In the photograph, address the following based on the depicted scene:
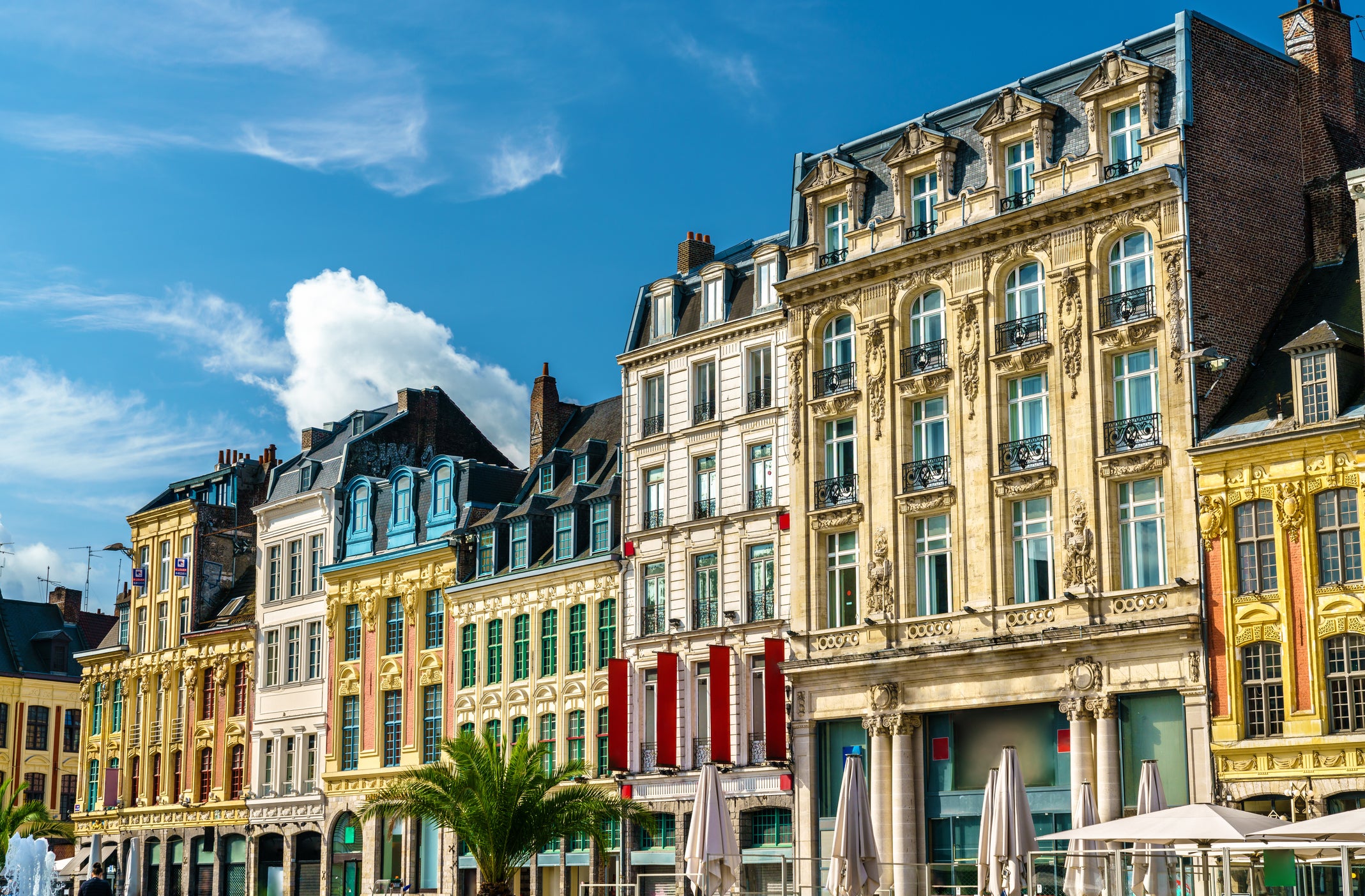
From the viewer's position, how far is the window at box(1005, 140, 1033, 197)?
4419cm

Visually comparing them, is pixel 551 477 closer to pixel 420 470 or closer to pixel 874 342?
pixel 420 470

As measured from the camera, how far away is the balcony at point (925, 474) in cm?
4472

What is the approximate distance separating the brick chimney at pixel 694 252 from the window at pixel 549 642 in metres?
11.0

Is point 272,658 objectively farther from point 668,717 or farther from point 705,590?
point 705,590

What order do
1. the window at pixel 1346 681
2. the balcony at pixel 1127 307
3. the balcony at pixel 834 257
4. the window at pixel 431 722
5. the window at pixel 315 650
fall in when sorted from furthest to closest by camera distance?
the window at pixel 315 650 → the window at pixel 431 722 → the balcony at pixel 834 257 → the balcony at pixel 1127 307 → the window at pixel 1346 681

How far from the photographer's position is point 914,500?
148 feet

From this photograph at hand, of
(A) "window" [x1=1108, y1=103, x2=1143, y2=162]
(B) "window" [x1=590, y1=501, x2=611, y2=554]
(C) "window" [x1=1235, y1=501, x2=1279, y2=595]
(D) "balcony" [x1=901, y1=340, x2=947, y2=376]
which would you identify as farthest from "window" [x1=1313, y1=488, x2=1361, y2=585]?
(B) "window" [x1=590, y1=501, x2=611, y2=554]

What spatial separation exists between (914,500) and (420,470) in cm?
2426

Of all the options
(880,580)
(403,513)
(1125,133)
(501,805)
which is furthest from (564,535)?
(1125,133)

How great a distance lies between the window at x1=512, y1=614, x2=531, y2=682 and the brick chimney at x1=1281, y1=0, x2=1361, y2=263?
25.7 meters

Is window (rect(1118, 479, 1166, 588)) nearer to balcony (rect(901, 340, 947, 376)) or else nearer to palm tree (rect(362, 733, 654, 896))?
balcony (rect(901, 340, 947, 376))

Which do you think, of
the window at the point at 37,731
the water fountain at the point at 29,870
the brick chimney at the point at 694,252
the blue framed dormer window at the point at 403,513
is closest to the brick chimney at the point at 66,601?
the window at the point at 37,731

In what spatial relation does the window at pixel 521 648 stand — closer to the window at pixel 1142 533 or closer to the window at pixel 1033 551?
the window at pixel 1033 551

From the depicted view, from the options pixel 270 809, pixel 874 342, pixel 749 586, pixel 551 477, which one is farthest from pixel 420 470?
pixel 874 342
